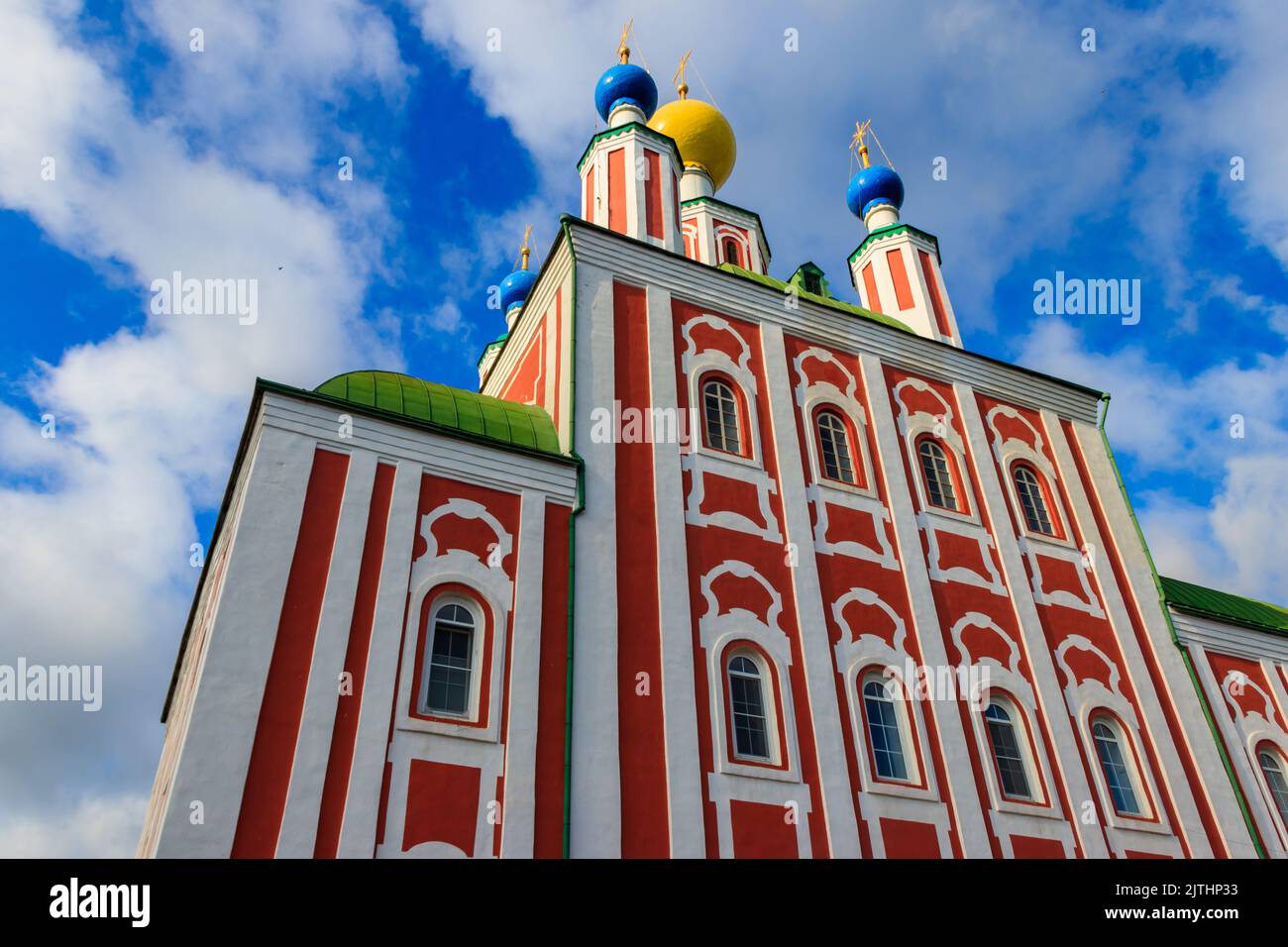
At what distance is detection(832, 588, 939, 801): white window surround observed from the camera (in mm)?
11344

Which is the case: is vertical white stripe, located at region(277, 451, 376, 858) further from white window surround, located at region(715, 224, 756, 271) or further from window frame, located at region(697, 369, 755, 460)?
white window surround, located at region(715, 224, 756, 271)

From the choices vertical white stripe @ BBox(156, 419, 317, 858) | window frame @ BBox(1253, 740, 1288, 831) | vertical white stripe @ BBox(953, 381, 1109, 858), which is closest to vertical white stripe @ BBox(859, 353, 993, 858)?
vertical white stripe @ BBox(953, 381, 1109, 858)

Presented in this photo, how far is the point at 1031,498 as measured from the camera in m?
15.8

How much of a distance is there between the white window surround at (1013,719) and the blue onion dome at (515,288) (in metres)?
13.7

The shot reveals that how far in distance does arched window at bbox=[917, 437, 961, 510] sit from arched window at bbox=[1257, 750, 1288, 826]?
19.3 feet

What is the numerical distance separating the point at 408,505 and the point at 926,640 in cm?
691

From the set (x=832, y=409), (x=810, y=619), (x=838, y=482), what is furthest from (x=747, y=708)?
(x=832, y=409)

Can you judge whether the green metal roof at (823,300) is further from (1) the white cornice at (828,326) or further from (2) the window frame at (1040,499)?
(2) the window frame at (1040,499)

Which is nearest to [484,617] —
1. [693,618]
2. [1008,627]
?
[693,618]

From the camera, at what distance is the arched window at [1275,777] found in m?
14.2

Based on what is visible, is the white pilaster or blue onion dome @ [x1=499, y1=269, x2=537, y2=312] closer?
the white pilaster

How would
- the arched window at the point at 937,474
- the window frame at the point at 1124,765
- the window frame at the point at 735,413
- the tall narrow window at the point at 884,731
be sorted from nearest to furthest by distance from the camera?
the tall narrow window at the point at 884,731
the window frame at the point at 1124,765
the window frame at the point at 735,413
the arched window at the point at 937,474

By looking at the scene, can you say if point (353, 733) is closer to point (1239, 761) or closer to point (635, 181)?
point (635, 181)

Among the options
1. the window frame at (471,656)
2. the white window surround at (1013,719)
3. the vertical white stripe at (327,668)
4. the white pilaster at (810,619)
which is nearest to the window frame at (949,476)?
the white window surround at (1013,719)
